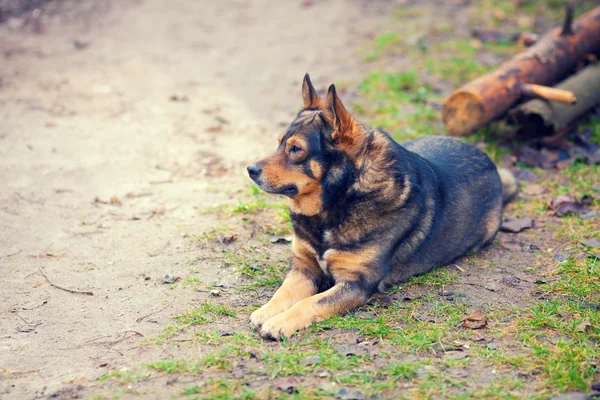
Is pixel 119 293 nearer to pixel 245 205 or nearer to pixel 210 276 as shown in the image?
pixel 210 276

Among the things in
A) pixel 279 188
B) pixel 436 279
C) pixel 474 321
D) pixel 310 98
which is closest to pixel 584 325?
pixel 474 321

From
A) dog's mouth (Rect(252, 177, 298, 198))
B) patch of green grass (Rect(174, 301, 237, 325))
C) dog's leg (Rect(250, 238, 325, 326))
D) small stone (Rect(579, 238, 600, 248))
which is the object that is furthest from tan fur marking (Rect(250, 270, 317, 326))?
small stone (Rect(579, 238, 600, 248))

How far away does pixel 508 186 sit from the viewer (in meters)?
7.55

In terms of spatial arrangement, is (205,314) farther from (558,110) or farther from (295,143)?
(558,110)

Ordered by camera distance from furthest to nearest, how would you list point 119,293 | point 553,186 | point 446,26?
point 446,26 < point 553,186 < point 119,293

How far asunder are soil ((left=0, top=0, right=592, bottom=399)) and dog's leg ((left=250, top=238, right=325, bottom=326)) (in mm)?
340

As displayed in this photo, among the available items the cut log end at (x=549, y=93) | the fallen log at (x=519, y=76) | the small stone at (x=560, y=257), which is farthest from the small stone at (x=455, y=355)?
the cut log end at (x=549, y=93)

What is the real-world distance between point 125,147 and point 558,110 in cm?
583

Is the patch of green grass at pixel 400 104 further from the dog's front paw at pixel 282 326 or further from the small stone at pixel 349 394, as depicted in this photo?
the small stone at pixel 349 394

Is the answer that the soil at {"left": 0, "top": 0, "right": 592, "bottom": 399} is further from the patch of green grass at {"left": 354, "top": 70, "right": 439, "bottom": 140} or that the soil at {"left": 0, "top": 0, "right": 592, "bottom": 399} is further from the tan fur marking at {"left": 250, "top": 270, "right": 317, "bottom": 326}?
the patch of green grass at {"left": 354, "top": 70, "right": 439, "bottom": 140}

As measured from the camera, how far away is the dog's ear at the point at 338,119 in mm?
5184

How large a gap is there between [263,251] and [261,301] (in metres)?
0.95

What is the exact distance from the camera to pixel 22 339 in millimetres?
5031

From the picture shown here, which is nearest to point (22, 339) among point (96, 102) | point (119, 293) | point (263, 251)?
point (119, 293)
